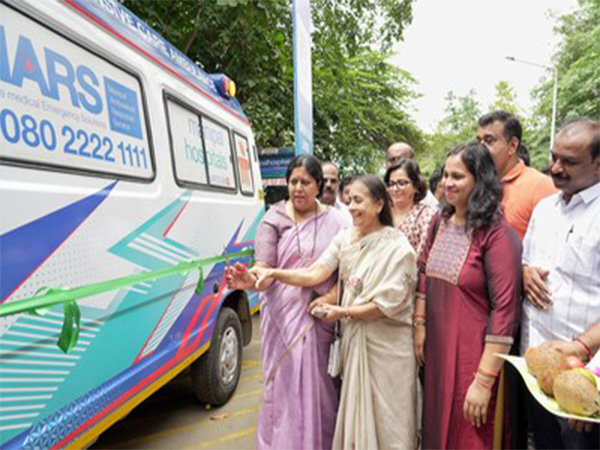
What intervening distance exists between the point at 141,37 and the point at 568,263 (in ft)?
7.94

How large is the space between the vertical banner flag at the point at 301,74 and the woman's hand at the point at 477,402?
12.0 ft

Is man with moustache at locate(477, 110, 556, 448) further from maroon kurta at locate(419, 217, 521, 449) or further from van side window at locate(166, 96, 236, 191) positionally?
van side window at locate(166, 96, 236, 191)

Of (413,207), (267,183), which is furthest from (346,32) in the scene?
(413,207)

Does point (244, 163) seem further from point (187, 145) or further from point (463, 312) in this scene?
point (463, 312)

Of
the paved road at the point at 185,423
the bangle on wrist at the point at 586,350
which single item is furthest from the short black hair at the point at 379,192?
the paved road at the point at 185,423

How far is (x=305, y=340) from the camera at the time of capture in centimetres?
210

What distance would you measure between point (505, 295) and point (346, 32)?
19.2ft

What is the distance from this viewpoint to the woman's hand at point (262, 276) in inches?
77.9

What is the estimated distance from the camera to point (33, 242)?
4.52 ft

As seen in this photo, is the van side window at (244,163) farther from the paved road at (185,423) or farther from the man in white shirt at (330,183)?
the paved road at (185,423)

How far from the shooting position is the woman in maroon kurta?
1607 millimetres

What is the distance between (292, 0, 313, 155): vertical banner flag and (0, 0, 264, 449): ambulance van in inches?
78.5

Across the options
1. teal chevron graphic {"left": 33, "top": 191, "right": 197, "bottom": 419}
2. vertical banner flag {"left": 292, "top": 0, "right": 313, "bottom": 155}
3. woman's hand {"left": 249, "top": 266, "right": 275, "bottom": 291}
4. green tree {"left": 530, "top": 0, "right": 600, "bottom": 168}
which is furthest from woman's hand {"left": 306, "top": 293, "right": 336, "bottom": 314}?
green tree {"left": 530, "top": 0, "right": 600, "bottom": 168}

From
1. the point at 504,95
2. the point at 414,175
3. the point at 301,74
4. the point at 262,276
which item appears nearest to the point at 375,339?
the point at 262,276
